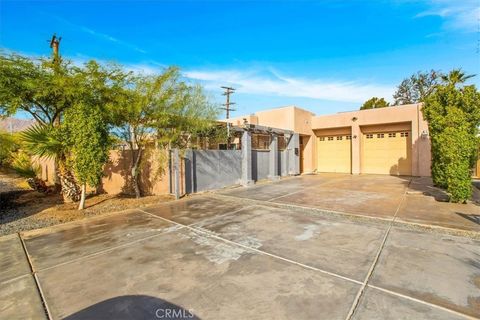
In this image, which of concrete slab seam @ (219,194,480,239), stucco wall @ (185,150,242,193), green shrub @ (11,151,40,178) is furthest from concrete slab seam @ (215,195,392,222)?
green shrub @ (11,151,40,178)

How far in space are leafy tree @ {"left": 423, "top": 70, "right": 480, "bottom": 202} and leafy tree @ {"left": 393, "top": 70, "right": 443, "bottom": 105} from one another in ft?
88.4

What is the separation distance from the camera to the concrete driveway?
2.50 meters

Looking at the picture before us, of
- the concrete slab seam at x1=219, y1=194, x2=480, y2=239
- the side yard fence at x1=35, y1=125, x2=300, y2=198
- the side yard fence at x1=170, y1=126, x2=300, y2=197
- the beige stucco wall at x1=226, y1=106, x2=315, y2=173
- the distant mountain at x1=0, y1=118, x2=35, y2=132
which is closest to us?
the concrete slab seam at x1=219, y1=194, x2=480, y2=239

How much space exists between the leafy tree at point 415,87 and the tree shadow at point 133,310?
3625cm

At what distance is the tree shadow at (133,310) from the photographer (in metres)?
2.39

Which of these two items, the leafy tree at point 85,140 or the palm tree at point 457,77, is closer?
the leafy tree at point 85,140

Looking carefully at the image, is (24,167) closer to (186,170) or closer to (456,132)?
(186,170)

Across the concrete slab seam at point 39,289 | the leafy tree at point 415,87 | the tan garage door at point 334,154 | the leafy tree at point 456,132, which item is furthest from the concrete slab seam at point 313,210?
the leafy tree at point 415,87

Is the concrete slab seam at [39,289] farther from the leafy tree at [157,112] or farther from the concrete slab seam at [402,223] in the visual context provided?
the concrete slab seam at [402,223]

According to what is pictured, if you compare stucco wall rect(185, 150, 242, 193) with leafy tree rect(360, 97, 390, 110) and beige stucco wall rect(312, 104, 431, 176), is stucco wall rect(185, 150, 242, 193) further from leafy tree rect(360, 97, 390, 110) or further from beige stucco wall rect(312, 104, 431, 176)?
leafy tree rect(360, 97, 390, 110)

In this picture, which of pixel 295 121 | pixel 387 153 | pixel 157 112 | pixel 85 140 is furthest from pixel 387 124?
pixel 85 140

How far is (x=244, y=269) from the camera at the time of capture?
3311 mm

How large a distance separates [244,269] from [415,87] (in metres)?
37.9

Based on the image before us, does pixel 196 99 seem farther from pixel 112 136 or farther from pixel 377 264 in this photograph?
pixel 377 264
